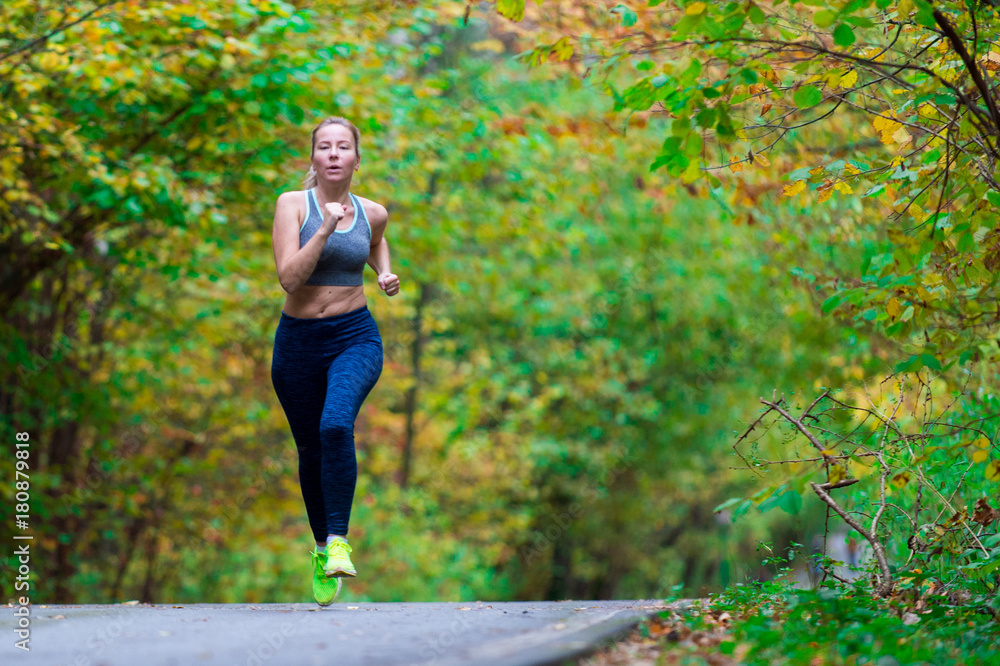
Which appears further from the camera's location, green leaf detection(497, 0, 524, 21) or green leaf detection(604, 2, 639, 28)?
green leaf detection(604, 2, 639, 28)

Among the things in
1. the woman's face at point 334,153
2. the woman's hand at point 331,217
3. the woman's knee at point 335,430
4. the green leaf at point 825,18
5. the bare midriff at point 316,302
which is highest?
the green leaf at point 825,18

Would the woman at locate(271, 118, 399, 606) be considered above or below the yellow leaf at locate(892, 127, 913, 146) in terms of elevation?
below

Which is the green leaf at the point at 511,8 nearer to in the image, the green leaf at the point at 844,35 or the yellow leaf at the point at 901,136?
the green leaf at the point at 844,35

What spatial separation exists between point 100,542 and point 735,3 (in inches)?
444

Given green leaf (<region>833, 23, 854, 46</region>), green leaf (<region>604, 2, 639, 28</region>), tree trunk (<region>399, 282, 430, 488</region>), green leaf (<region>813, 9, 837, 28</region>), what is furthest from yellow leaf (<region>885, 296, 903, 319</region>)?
tree trunk (<region>399, 282, 430, 488</region>)

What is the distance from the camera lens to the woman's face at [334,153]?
14.7 feet

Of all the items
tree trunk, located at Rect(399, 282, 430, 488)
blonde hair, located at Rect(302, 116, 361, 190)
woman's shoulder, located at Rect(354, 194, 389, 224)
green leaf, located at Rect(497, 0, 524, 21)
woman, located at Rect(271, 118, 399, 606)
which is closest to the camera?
green leaf, located at Rect(497, 0, 524, 21)

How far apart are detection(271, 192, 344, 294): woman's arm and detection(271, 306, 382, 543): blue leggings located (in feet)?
0.96

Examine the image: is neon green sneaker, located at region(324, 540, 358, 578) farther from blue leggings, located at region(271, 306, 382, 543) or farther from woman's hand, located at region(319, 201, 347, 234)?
woman's hand, located at region(319, 201, 347, 234)

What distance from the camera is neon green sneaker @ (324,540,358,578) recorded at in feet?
13.6

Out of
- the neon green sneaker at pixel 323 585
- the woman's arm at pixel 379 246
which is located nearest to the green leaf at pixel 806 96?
the woman's arm at pixel 379 246

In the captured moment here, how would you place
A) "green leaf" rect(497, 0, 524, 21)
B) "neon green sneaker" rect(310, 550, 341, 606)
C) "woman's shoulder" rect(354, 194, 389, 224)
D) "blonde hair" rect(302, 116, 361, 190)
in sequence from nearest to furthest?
"green leaf" rect(497, 0, 524, 21) < "neon green sneaker" rect(310, 550, 341, 606) < "blonde hair" rect(302, 116, 361, 190) < "woman's shoulder" rect(354, 194, 389, 224)

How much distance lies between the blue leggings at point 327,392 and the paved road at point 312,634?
52 centimetres

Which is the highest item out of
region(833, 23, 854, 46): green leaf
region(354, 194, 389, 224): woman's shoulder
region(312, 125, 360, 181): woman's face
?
region(833, 23, 854, 46): green leaf
